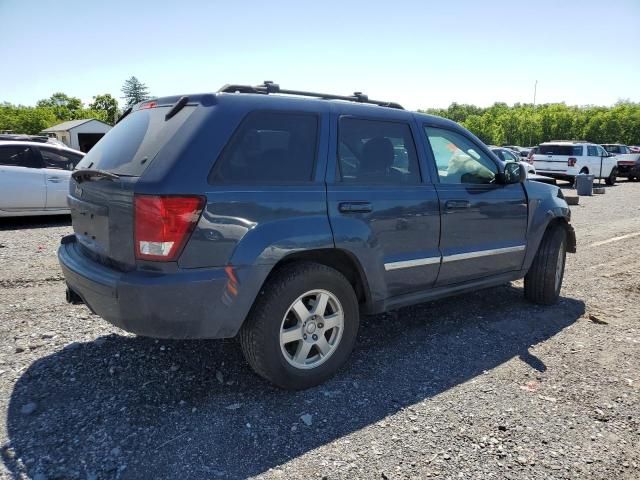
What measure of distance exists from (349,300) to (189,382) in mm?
1214

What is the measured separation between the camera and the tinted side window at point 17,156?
8.64m

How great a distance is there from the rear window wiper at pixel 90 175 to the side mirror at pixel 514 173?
3.25 metres

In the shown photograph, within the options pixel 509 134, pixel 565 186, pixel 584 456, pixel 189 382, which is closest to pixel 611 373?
pixel 584 456

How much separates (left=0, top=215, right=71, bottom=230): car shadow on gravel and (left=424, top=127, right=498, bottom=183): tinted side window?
771 cm

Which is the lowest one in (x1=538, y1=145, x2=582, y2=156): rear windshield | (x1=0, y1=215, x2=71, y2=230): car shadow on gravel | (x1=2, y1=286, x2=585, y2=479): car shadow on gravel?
(x1=2, y1=286, x2=585, y2=479): car shadow on gravel

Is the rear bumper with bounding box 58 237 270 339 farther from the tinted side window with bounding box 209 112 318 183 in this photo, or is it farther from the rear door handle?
the rear door handle

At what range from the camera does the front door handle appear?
3.89 m

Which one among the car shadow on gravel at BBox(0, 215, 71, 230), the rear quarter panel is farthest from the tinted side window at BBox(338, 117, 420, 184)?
the car shadow on gravel at BBox(0, 215, 71, 230)

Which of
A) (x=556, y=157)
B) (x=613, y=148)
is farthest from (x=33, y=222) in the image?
(x=613, y=148)

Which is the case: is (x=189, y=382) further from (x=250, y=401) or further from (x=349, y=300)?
(x=349, y=300)

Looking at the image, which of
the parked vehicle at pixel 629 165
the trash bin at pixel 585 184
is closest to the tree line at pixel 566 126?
the parked vehicle at pixel 629 165

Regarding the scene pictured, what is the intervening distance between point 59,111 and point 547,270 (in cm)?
10984

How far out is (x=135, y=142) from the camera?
122 inches

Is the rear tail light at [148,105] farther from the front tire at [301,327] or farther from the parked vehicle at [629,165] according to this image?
the parked vehicle at [629,165]
